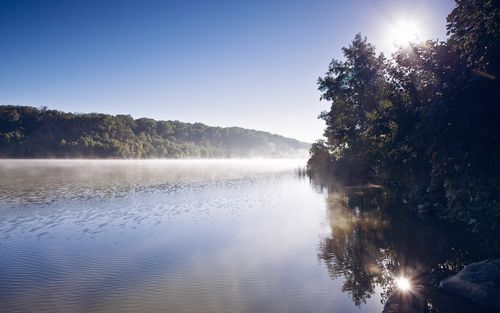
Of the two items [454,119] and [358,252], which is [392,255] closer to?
[358,252]

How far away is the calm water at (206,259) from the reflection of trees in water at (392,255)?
2.8 inches

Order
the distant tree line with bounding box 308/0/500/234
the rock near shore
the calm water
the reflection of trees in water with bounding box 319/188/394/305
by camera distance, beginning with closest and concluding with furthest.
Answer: the distant tree line with bounding box 308/0/500/234, the rock near shore, the calm water, the reflection of trees in water with bounding box 319/188/394/305

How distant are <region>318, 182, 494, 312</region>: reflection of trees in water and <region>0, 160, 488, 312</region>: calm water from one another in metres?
0.07

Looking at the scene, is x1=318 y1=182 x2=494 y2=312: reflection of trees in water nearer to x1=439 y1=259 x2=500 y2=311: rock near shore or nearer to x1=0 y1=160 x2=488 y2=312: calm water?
x1=0 y1=160 x2=488 y2=312: calm water

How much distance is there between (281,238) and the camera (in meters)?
21.7

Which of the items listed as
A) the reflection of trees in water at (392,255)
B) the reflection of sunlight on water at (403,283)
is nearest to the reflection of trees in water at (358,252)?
the reflection of trees in water at (392,255)

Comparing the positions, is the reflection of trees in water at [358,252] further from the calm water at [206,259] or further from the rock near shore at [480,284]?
the rock near shore at [480,284]

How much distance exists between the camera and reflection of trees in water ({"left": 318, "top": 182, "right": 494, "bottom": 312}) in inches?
496

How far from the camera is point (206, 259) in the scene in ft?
56.5

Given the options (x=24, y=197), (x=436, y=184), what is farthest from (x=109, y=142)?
(x=436, y=184)

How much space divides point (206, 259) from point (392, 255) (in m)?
10.0

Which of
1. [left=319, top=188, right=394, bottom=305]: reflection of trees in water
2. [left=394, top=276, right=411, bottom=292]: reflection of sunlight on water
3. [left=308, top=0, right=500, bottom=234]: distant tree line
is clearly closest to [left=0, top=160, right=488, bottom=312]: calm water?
[left=319, top=188, right=394, bottom=305]: reflection of trees in water

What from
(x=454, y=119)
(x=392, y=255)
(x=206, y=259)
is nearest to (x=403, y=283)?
(x=392, y=255)

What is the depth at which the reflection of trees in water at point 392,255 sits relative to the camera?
12.6 m
